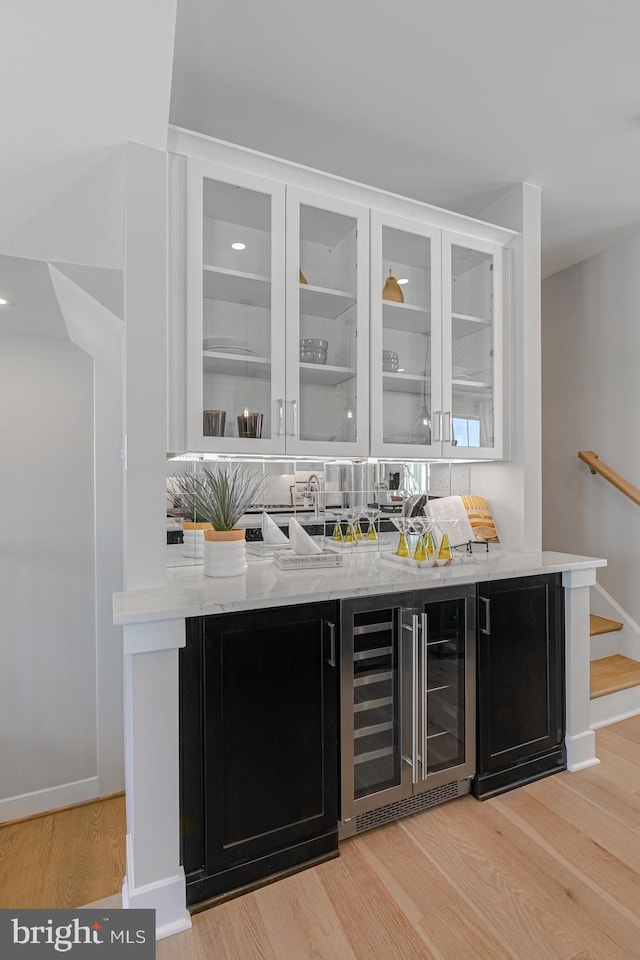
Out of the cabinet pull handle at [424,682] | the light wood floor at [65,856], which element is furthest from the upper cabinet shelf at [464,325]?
the light wood floor at [65,856]

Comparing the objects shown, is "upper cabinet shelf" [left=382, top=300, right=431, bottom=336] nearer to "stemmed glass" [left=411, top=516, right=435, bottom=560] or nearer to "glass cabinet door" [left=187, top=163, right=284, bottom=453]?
"glass cabinet door" [left=187, top=163, right=284, bottom=453]

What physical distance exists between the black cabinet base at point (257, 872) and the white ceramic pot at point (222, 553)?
94cm

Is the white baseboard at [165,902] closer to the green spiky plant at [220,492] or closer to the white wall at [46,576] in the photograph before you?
the green spiky plant at [220,492]

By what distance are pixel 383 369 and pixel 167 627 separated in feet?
4.78

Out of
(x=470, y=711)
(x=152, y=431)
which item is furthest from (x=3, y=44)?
(x=470, y=711)

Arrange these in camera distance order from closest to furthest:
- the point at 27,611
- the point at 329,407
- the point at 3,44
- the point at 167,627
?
the point at 3,44
the point at 167,627
the point at 329,407
the point at 27,611

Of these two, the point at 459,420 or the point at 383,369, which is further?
the point at 459,420

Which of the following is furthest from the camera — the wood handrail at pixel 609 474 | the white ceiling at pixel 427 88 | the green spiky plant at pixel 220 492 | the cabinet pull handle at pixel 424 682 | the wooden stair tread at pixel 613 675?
the wood handrail at pixel 609 474

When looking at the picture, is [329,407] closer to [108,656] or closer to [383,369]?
[383,369]

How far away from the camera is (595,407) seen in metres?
3.49

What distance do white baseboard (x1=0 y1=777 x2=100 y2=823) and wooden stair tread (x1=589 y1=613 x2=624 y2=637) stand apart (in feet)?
11.0

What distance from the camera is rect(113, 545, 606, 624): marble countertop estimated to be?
1.51 metres

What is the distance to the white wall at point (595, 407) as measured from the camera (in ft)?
10.6

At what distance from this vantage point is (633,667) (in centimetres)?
298
